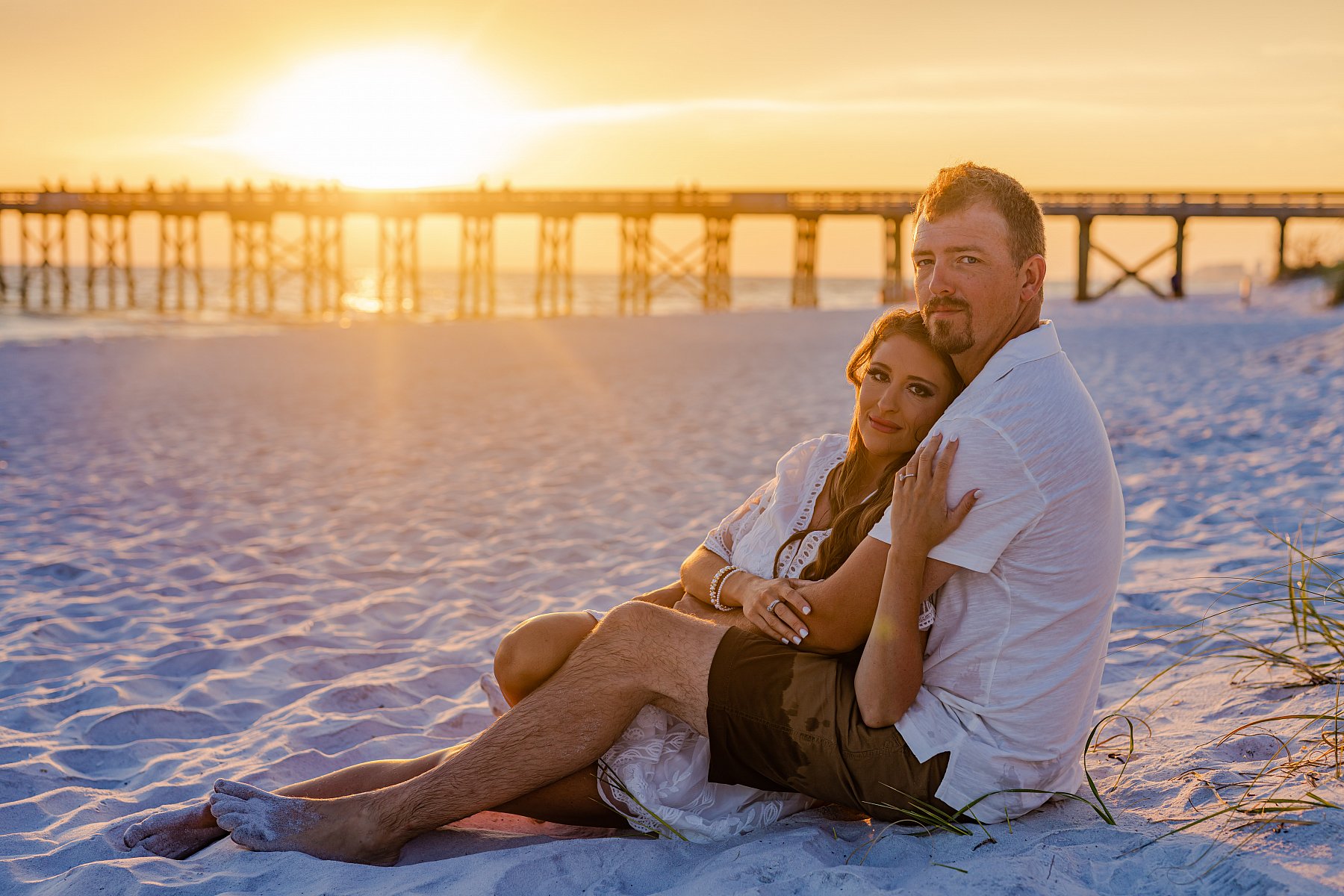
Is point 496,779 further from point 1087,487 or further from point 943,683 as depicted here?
point 1087,487

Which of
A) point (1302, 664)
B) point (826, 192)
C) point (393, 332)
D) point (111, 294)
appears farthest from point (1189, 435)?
point (111, 294)

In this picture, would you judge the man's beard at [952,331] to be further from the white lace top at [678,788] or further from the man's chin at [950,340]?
the white lace top at [678,788]

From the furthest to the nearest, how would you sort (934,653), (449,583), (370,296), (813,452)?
(370,296) < (449,583) < (813,452) < (934,653)

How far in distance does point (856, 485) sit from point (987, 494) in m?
0.57

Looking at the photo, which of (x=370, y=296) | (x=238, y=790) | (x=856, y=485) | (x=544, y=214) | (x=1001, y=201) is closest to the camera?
(x=1001, y=201)

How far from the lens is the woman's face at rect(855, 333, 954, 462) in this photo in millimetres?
2500

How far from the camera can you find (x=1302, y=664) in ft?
9.96

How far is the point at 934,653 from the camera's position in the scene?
2383 mm

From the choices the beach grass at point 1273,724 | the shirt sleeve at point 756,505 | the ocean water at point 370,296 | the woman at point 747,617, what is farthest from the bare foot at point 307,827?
the ocean water at point 370,296

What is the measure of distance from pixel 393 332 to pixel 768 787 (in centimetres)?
1757

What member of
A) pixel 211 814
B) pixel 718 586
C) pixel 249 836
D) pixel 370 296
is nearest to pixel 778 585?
pixel 718 586

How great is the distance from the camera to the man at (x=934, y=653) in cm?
217

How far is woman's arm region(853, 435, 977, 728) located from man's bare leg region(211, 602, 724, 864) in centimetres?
40

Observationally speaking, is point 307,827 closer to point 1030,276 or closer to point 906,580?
point 906,580
